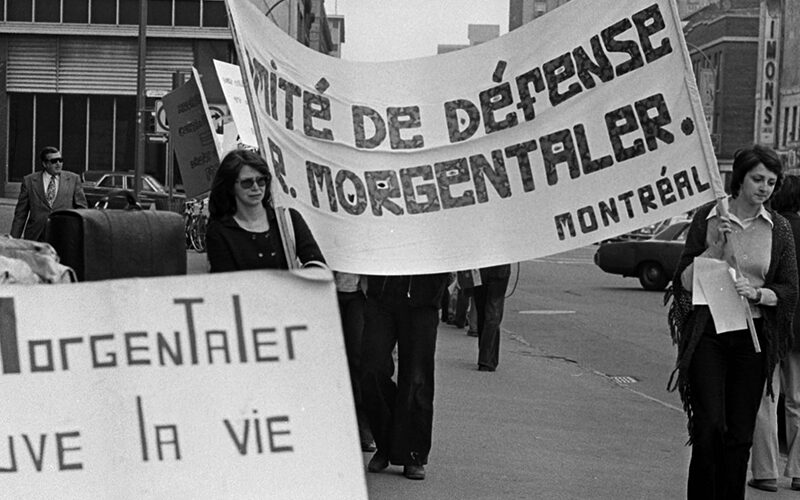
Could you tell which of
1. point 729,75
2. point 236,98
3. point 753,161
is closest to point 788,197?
point 753,161

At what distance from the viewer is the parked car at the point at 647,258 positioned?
2669 centimetres

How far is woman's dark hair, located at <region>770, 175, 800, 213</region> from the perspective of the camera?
797cm

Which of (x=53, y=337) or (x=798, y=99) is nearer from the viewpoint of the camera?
(x=53, y=337)

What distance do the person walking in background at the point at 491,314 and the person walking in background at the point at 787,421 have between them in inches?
210

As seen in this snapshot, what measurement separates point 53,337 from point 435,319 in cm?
398

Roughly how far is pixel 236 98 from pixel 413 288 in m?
4.86

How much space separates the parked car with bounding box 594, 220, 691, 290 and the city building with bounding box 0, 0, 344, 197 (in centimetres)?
2264

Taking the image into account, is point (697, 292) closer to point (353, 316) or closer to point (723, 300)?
point (723, 300)

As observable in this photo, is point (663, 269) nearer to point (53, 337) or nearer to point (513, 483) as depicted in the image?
Result: point (513, 483)

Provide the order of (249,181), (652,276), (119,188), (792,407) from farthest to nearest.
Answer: (119,188) → (652,276) → (792,407) → (249,181)

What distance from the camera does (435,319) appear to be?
762 cm

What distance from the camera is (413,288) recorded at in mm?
7496

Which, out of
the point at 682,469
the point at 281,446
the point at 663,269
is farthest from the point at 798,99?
the point at 281,446

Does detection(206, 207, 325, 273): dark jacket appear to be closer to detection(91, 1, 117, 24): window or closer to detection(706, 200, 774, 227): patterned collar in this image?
detection(706, 200, 774, 227): patterned collar
